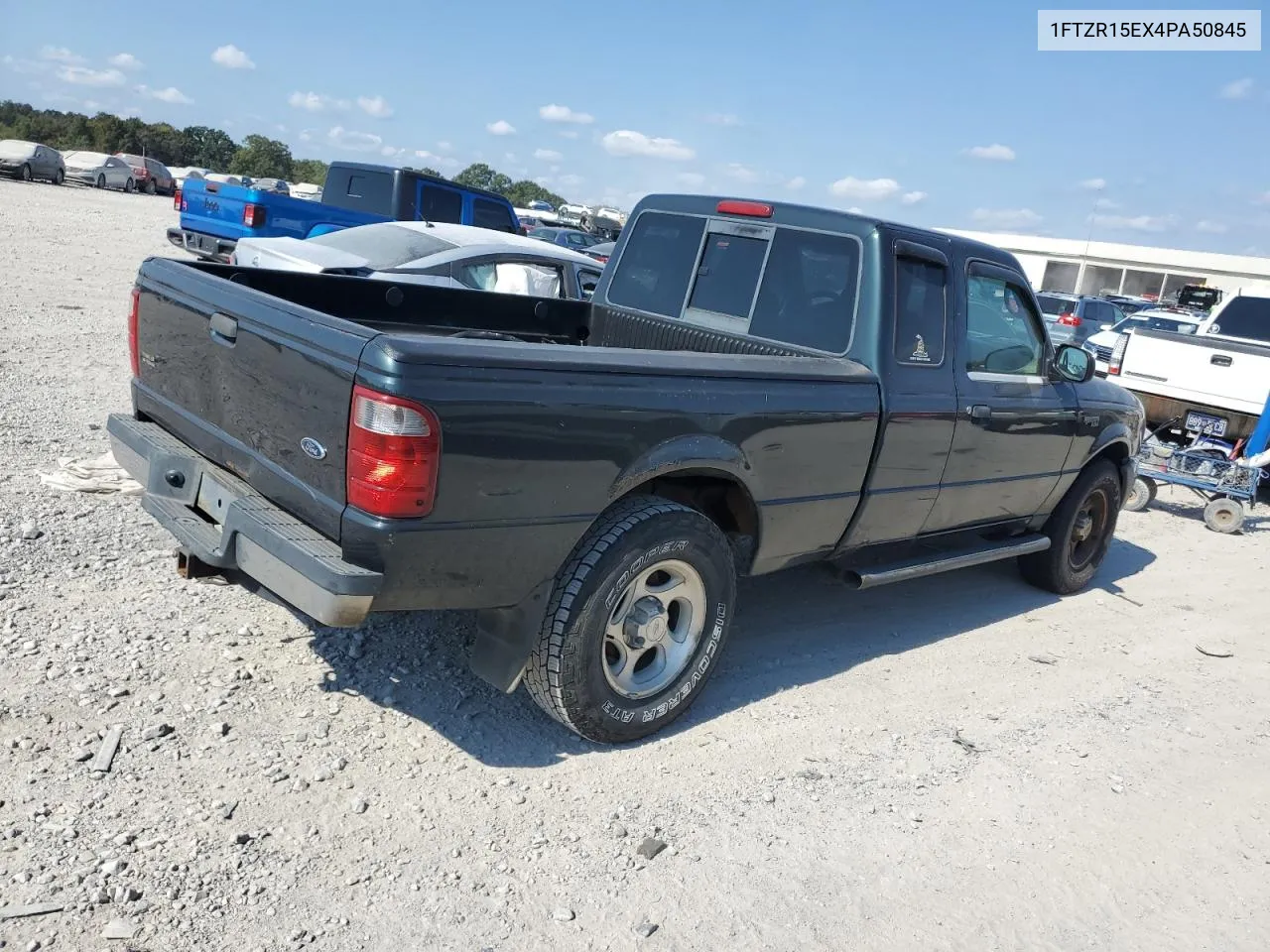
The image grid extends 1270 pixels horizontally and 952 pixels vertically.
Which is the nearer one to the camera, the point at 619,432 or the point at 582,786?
the point at 619,432

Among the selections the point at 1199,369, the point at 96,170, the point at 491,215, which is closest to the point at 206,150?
the point at 96,170

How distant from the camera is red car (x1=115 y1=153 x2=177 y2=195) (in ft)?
145

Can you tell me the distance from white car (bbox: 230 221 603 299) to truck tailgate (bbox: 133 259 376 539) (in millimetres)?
4491

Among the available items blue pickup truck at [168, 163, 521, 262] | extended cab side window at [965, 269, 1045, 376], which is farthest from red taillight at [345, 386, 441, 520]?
blue pickup truck at [168, 163, 521, 262]

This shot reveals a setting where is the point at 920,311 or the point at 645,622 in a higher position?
the point at 920,311

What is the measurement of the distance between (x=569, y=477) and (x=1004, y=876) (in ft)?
6.46

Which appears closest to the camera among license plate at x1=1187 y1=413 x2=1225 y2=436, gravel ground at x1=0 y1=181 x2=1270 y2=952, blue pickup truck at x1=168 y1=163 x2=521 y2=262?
gravel ground at x1=0 y1=181 x2=1270 y2=952

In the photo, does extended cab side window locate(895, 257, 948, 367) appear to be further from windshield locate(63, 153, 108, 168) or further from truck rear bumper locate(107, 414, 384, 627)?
windshield locate(63, 153, 108, 168)

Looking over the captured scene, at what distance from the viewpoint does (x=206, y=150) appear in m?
72.2

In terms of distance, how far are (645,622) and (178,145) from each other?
75.8m

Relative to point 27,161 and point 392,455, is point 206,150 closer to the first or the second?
point 27,161

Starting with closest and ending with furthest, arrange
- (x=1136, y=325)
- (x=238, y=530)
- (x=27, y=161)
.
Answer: (x=238, y=530), (x=1136, y=325), (x=27, y=161)

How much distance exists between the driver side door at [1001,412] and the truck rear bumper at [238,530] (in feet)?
9.84

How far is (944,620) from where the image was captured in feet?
18.9
